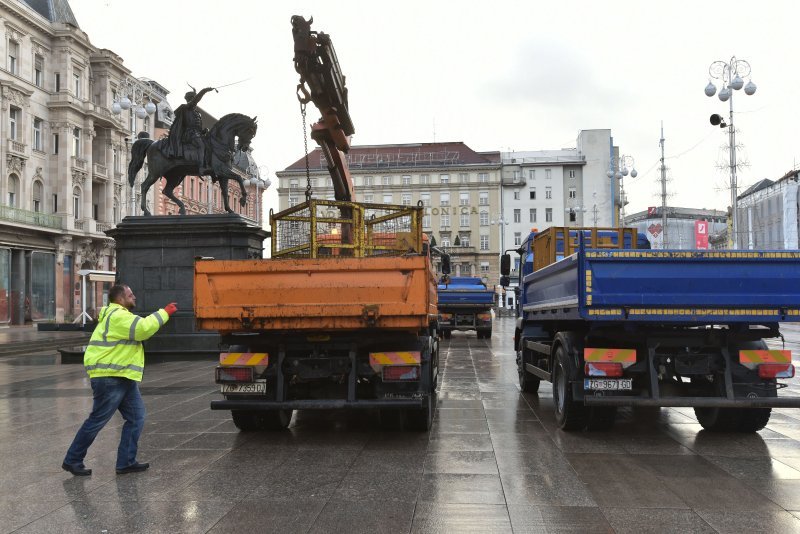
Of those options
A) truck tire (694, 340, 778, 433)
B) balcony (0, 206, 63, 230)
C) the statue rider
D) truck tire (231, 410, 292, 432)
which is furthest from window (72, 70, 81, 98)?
truck tire (694, 340, 778, 433)

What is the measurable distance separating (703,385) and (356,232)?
512 centimetres

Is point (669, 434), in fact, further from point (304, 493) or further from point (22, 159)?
point (22, 159)

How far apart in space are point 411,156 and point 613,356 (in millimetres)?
91481

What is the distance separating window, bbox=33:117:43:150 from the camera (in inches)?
1720

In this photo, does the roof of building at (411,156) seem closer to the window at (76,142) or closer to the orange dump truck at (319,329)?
the window at (76,142)

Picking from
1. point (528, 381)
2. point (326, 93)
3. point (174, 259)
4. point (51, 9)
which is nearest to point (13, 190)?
point (51, 9)

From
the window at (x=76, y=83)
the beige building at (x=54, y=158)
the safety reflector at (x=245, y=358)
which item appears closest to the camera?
the safety reflector at (x=245, y=358)

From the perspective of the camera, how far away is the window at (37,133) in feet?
143

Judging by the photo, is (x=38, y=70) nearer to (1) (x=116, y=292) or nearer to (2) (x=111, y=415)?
(1) (x=116, y=292)

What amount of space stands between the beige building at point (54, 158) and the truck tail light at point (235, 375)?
3646 centimetres

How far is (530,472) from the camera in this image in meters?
5.95

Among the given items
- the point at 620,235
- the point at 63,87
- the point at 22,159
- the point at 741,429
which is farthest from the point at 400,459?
the point at 63,87

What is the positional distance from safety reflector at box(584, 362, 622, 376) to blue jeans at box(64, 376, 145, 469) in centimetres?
425

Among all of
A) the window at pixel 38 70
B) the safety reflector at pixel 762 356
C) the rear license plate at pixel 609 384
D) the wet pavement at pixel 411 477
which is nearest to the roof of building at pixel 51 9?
the window at pixel 38 70
